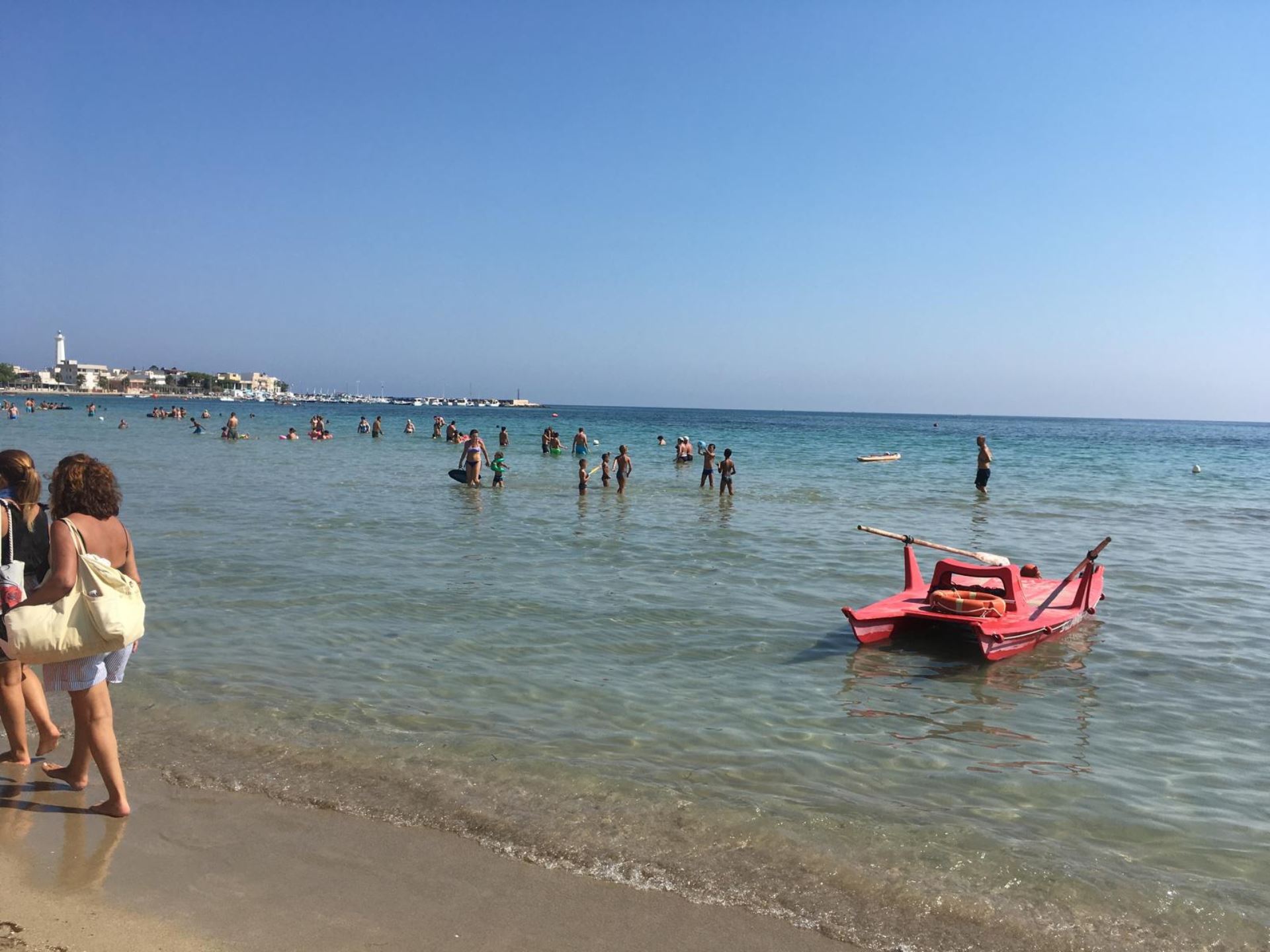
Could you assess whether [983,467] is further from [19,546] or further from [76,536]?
[76,536]

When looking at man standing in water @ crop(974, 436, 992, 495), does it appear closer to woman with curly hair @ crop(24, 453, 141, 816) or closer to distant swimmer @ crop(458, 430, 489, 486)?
distant swimmer @ crop(458, 430, 489, 486)

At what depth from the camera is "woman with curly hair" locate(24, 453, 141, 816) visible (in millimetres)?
4242

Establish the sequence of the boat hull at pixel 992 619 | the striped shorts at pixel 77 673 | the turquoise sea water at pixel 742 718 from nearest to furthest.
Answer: the striped shorts at pixel 77 673 < the turquoise sea water at pixel 742 718 < the boat hull at pixel 992 619

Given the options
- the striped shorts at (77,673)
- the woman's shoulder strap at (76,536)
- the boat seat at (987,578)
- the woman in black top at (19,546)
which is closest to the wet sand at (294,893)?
the woman in black top at (19,546)

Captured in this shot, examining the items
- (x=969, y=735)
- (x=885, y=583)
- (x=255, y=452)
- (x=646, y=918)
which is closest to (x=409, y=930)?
(x=646, y=918)

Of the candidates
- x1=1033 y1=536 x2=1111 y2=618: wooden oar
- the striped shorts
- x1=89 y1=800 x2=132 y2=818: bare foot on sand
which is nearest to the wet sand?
x1=89 y1=800 x2=132 y2=818: bare foot on sand

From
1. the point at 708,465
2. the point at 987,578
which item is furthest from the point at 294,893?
the point at 708,465

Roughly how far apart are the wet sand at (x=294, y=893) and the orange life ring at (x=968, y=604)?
18.4 feet

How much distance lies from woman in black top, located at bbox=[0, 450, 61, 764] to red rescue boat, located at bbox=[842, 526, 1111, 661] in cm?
654

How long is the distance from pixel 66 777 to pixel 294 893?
1847 mm

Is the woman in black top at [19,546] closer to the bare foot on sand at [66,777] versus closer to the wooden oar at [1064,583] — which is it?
the bare foot on sand at [66,777]

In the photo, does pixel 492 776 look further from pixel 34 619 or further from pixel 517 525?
pixel 517 525

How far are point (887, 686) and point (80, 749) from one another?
19.6ft

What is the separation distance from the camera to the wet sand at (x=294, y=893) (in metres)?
3.65
